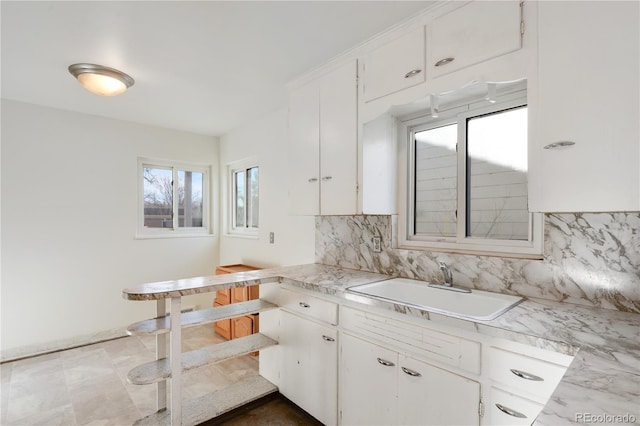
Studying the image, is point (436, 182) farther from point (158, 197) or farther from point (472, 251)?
point (158, 197)

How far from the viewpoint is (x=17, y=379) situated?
259cm

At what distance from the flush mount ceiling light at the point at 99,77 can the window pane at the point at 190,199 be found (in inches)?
70.5

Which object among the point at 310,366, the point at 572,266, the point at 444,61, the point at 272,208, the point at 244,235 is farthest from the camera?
the point at 244,235

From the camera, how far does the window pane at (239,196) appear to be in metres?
4.12

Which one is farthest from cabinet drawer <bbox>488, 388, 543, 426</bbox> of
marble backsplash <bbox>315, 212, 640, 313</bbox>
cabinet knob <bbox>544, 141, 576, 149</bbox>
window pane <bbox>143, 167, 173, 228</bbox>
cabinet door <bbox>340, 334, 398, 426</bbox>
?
window pane <bbox>143, 167, 173, 228</bbox>

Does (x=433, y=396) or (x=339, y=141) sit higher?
(x=339, y=141)

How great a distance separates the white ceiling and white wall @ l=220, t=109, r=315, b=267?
1.69 ft

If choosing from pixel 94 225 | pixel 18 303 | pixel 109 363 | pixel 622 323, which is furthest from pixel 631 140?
pixel 18 303

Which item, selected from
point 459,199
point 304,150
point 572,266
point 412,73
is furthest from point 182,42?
point 572,266

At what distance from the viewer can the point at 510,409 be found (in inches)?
44.8

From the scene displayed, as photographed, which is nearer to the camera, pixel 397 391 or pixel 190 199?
pixel 397 391

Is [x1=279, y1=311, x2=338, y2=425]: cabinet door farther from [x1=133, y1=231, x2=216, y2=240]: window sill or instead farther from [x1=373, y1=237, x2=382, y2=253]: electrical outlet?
[x1=133, y1=231, x2=216, y2=240]: window sill

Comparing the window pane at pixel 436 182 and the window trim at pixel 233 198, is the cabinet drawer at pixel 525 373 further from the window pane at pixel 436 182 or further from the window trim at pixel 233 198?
the window trim at pixel 233 198

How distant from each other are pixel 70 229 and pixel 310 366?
2926 mm
